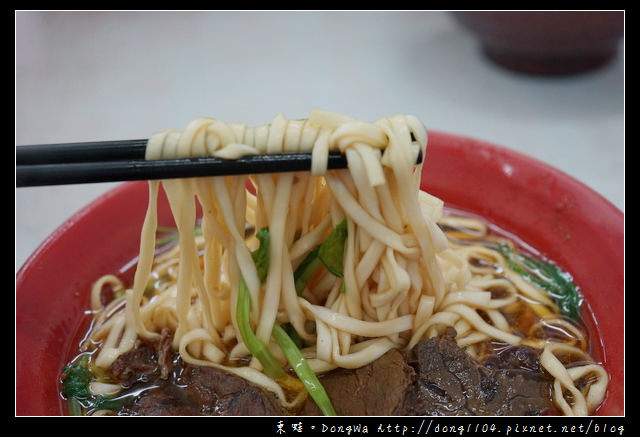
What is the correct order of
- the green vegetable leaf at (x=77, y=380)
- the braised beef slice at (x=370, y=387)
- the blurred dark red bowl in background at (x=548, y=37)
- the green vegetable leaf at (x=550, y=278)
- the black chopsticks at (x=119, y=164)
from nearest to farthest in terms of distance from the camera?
the black chopsticks at (x=119, y=164)
the braised beef slice at (x=370, y=387)
the green vegetable leaf at (x=77, y=380)
the green vegetable leaf at (x=550, y=278)
the blurred dark red bowl in background at (x=548, y=37)

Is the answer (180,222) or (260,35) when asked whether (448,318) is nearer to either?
(180,222)

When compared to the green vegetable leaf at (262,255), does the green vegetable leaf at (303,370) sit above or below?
below

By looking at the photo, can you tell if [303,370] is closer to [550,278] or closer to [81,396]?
[81,396]

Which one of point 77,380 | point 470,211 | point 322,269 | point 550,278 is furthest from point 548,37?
point 77,380

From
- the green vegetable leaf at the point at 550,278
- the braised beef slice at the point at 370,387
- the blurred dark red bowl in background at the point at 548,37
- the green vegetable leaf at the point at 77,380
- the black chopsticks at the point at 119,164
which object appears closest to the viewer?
the black chopsticks at the point at 119,164

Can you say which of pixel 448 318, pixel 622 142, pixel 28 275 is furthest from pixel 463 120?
pixel 28 275

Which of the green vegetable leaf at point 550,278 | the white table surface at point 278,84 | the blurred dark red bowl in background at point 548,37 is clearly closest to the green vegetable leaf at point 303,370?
the green vegetable leaf at point 550,278

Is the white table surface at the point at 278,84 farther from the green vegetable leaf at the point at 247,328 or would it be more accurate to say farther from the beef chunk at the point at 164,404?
the green vegetable leaf at the point at 247,328
